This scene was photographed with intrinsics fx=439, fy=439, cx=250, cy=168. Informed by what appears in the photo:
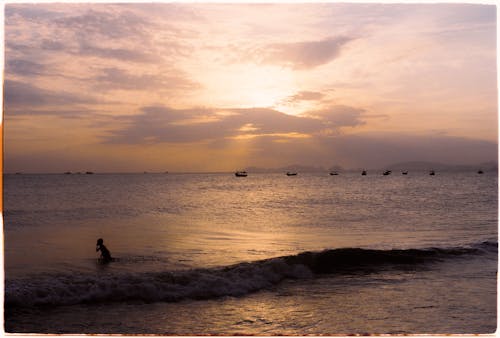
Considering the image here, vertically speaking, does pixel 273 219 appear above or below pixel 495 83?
below

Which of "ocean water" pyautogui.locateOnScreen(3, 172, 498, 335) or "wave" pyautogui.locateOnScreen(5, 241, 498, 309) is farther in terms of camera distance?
"wave" pyautogui.locateOnScreen(5, 241, 498, 309)

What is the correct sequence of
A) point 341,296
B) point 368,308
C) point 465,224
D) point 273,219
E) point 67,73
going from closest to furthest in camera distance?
point 368,308
point 341,296
point 67,73
point 465,224
point 273,219

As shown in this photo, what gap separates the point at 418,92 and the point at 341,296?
3.49m

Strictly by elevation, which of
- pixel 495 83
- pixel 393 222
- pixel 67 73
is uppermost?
pixel 67 73

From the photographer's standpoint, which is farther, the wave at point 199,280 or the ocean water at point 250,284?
the wave at point 199,280

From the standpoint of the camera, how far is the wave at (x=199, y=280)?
6168 mm

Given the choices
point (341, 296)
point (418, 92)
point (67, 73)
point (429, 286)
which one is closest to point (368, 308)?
point (341, 296)

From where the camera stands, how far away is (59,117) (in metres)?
8.59

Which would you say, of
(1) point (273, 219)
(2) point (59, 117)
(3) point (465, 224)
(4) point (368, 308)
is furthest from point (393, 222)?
(2) point (59, 117)

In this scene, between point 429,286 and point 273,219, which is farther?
point 273,219

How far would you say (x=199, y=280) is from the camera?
7016 millimetres

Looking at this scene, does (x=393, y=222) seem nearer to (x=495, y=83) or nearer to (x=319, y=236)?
(x=319, y=236)

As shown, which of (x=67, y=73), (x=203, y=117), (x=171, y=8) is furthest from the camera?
(x=203, y=117)

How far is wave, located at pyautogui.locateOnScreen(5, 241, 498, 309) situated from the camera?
20.2 ft
